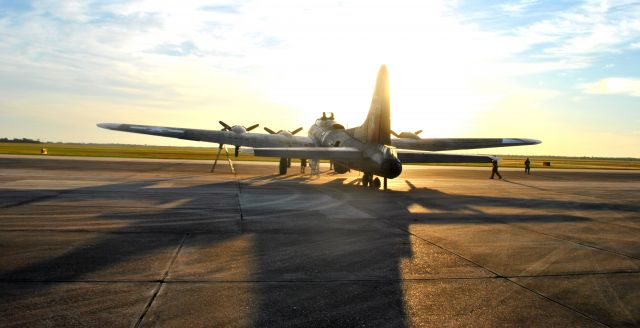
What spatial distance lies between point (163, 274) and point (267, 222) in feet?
21.6

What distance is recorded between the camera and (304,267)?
9.18 meters

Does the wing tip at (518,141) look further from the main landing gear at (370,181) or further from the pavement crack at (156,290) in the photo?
the pavement crack at (156,290)

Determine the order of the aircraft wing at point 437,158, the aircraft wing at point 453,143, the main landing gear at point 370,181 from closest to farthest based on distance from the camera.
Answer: the aircraft wing at point 437,158 → the main landing gear at point 370,181 → the aircraft wing at point 453,143

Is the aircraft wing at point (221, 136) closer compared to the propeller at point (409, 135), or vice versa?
the aircraft wing at point (221, 136)

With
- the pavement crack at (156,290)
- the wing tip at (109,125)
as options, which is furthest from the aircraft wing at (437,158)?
the wing tip at (109,125)

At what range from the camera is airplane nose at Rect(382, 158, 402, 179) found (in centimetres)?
2588

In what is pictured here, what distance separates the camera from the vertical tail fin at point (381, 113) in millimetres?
27828

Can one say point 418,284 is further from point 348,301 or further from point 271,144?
point 271,144

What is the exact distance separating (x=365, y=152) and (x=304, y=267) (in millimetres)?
20340

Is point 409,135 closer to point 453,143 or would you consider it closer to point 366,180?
point 453,143

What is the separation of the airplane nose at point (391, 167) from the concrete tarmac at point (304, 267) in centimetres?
773

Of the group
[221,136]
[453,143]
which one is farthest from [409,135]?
[221,136]

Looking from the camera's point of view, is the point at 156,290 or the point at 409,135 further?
the point at 409,135

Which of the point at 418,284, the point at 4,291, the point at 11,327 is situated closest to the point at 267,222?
the point at 418,284
